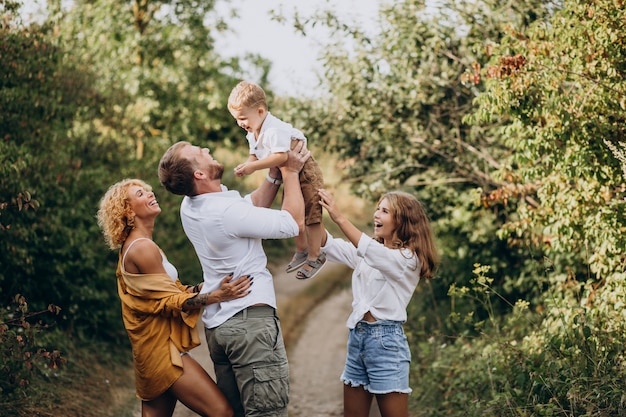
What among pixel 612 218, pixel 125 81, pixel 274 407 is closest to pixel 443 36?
pixel 612 218

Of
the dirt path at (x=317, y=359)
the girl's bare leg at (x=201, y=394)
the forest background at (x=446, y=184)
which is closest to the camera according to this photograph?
the girl's bare leg at (x=201, y=394)

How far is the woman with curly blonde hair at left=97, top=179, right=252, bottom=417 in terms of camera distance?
3.69 m

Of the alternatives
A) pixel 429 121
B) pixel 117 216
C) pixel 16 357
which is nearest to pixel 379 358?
pixel 117 216

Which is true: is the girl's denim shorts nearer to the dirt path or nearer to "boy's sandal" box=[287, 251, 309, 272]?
"boy's sandal" box=[287, 251, 309, 272]

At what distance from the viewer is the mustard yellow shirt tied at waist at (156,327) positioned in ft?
12.2

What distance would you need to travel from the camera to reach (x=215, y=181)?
3711 mm

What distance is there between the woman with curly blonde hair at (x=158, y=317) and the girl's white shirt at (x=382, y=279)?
2.38ft

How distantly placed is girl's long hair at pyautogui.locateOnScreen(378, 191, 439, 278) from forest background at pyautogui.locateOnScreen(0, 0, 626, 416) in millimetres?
1033

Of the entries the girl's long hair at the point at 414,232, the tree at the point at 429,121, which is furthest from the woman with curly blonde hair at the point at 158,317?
the tree at the point at 429,121

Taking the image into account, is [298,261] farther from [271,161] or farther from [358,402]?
[358,402]

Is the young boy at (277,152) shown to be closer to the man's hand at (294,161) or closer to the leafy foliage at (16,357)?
the man's hand at (294,161)

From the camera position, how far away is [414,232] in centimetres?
416

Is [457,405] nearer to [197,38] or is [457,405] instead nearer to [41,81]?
[41,81]

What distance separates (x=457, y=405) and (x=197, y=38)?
9.41 meters
